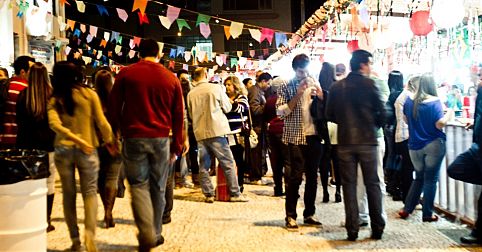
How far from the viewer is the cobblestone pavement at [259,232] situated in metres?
5.46

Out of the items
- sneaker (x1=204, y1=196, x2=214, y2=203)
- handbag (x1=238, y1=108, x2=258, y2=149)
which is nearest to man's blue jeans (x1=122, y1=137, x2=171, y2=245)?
sneaker (x1=204, y1=196, x2=214, y2=203)

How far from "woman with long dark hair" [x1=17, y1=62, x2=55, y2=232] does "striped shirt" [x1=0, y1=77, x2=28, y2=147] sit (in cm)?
28

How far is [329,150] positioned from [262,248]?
9.11 ft

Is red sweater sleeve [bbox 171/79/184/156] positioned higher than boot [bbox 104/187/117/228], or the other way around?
red sweater sleeve [bbox 171/79/184/156]

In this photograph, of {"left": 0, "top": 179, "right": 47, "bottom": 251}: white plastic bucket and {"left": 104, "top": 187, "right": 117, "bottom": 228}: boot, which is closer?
{"left": 0, "top": 179, "right": 47, "bottom": 251}: white plastic bucket

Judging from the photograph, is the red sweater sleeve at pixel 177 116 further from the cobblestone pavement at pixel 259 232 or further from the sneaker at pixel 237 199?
the sneaker at pixel 237 199

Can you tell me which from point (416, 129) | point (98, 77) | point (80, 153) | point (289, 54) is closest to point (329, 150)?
point (416, 129)

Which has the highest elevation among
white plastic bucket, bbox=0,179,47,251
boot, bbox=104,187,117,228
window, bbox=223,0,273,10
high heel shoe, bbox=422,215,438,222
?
window, bbox=223,0,273,10

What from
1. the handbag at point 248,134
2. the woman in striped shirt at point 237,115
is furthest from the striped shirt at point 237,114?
the handbag at point 248,134

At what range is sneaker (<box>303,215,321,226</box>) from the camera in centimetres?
643

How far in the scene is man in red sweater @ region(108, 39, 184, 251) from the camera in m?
4.65

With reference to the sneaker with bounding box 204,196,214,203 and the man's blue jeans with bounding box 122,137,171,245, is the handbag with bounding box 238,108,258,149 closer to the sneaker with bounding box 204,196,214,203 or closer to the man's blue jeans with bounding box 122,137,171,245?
the sneaker with bounding box 204,196,214,203

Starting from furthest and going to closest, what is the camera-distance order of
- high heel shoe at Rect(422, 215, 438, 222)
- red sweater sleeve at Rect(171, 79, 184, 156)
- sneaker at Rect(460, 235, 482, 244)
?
high heel shoe at Rect(422, 215, 438, 222) → sneaker at Rect(460, 235, 482, 244) → red sweater sleeve at Rect(171, 79, 184, 156)

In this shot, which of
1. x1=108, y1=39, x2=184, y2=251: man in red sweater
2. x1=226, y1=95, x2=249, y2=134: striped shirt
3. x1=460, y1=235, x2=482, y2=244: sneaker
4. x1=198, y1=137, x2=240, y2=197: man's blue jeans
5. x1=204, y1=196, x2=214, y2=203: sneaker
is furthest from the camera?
x1=226, y1=95, x2=249, y2=134: striped shirt
